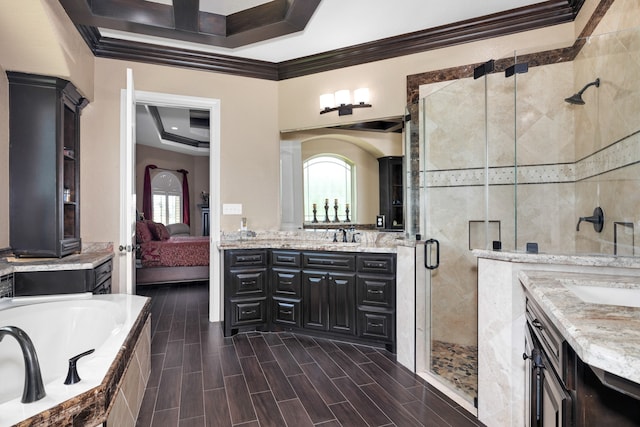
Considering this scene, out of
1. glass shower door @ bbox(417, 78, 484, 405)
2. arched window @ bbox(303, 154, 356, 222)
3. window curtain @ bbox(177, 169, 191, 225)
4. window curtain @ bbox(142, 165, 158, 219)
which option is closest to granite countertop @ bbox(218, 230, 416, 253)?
arched window @ bbox(303, 154, 356, 222)

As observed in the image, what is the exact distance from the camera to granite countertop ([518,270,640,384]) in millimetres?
724

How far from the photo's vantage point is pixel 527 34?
2.92 meters

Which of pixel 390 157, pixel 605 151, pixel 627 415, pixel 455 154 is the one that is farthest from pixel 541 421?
pixel 390 157

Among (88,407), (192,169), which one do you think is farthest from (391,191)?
(192,169)

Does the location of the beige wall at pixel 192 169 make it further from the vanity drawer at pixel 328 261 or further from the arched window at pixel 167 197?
the vanity drawer at pixel 328 261

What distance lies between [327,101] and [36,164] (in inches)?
102

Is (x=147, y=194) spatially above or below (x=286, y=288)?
above

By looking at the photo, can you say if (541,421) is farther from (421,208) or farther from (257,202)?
(257,202)

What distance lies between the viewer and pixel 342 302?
3.07 m

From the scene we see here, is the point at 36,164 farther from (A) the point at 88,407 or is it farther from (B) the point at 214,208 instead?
(A) the point at 88,407

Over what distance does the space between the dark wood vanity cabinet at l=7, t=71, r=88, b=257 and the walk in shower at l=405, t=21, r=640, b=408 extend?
280 centimetres

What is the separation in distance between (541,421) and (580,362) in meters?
0.62

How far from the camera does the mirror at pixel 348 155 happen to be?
342cm

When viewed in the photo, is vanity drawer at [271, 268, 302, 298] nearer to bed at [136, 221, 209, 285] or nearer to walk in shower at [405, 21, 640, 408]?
walk in shower at [405, 21, 640, 408]
